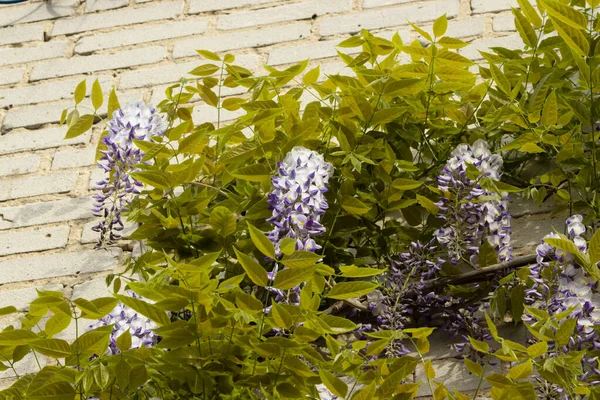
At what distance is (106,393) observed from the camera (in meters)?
1.49

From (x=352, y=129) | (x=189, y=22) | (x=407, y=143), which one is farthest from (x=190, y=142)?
(x=189, y=22)

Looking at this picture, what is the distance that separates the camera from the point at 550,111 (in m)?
1.64

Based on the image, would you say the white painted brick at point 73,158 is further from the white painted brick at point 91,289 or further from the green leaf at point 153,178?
the green leaf at point 153,178

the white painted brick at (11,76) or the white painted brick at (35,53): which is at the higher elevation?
the white painted brick at (35,53)

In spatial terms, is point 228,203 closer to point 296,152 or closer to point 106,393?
point 296,152

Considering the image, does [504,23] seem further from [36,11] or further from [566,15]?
[36,11]

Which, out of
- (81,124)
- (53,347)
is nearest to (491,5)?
(81,124)

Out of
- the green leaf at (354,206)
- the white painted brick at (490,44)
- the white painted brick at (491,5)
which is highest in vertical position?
the white painted brick at (491,5)

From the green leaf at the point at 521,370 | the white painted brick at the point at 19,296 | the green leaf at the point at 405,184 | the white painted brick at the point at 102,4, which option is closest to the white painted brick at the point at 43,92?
the white painted brick at the point at 102,4

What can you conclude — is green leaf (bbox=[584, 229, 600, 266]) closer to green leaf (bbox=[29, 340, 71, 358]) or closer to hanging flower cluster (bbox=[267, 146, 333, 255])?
hanging flower cluster (bbox=[267, 146, 333, 255])

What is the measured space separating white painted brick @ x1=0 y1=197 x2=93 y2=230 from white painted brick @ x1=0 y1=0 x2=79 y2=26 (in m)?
0.60

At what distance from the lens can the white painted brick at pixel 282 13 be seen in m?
2.35

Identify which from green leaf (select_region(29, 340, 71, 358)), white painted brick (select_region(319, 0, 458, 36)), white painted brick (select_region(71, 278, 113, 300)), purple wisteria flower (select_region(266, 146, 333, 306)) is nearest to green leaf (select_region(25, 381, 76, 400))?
green leaf (select_region(29, 340, 71, 358))

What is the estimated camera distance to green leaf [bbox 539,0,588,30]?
1.42m
